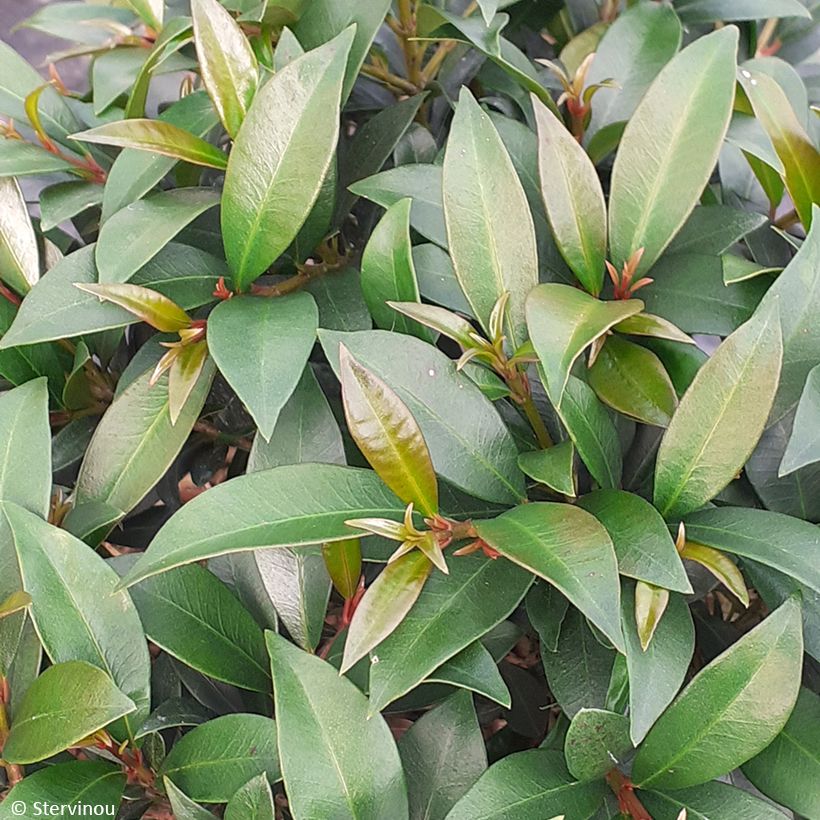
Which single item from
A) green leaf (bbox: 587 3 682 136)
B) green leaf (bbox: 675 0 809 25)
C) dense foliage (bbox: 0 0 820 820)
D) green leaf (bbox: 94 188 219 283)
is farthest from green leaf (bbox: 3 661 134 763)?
green leaf (bbox: 675 0 809 25)

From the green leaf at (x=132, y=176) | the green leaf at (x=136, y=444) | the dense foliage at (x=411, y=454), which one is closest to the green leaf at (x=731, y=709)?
the dense foliage at (x=411, y=454)

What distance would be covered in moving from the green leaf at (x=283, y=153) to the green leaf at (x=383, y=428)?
135 millimetres

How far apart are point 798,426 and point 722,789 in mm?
207

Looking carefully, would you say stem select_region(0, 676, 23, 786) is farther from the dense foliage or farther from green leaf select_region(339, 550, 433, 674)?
green leaf select_region(339, 550, 433, 674)

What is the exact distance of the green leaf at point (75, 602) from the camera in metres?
0.48

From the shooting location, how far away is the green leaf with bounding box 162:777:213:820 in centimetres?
45

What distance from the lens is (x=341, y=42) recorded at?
1.63ft

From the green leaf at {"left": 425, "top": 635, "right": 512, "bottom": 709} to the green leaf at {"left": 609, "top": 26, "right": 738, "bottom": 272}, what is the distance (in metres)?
0.26

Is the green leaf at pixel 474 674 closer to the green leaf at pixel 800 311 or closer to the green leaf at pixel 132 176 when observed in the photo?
the green leaf at pixel 800 311

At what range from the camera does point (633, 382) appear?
0.50m

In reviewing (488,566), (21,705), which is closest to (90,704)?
(21,705)

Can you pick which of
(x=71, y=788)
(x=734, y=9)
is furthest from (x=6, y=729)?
(x=734, y=9)

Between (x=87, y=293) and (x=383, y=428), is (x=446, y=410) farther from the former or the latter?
(x=87, y=293)

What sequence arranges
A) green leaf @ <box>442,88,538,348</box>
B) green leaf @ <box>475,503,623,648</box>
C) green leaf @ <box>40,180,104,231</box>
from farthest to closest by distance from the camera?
green leaf @ <box>40,180,104,231</box>
green leaf @ <box>442,88,538,348</box>
green leaf @ <box>475,503,623,648</box>
